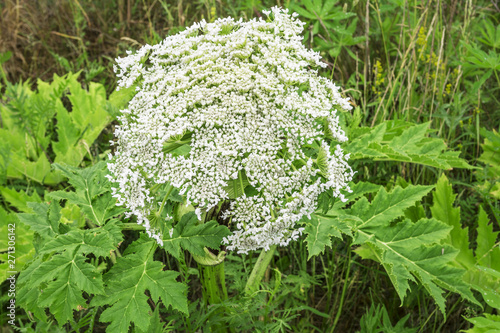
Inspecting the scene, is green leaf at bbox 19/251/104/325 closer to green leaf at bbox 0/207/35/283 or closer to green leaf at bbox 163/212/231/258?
green leaf at bbox 163/212/231/258

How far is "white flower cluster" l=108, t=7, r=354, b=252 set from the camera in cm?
164

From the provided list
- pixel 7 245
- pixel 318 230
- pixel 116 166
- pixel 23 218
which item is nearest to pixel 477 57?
pixel 318 230

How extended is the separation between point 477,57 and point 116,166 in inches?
107

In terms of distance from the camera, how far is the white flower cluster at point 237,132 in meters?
1.64

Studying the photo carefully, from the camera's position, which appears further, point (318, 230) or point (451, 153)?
point (451, 153)

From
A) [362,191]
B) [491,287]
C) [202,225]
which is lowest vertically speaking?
[491,287]

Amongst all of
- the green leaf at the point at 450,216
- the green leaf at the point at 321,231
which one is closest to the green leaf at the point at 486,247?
the green leaf at the point at 450,216

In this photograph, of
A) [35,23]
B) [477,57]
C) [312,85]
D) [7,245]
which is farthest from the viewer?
[35,23]

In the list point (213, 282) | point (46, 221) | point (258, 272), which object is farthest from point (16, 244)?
point (258, 272)

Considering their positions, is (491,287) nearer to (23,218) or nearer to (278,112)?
(278,112)

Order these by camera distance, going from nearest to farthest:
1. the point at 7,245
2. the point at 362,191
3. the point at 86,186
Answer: the point at 86,186 → the point at 362,191 → the point at 7,245

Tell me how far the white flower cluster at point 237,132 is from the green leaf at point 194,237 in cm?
7

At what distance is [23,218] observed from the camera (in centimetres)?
190

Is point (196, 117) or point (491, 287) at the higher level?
point (196, 117)
